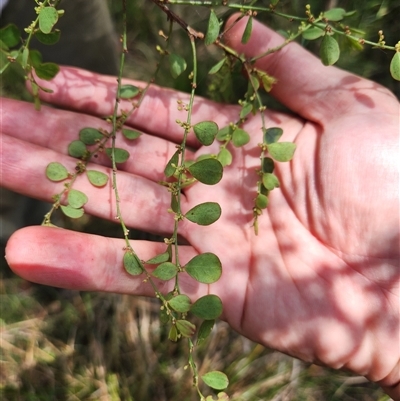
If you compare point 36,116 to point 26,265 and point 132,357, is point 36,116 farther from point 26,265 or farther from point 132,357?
point 132,357

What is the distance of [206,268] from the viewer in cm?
96

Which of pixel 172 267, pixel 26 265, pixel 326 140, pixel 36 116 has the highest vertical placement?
pixel 326 140

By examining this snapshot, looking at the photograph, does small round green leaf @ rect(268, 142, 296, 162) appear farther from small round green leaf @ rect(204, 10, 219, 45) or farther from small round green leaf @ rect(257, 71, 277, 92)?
small round green leaf @ rect(204, 10, 219, 45)

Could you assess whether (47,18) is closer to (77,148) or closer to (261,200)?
(77,148)

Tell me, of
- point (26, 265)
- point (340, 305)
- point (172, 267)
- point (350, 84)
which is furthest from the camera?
point (350, 84)

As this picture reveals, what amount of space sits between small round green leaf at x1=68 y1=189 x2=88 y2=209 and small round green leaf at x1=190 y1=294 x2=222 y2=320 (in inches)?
17.1

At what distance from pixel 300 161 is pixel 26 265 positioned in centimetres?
79

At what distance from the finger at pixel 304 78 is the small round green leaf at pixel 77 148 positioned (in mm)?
509

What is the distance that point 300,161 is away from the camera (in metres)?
1.32

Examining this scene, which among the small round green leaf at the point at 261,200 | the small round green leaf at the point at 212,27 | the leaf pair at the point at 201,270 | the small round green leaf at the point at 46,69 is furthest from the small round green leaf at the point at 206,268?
the small round green leaf at the point at 46,69

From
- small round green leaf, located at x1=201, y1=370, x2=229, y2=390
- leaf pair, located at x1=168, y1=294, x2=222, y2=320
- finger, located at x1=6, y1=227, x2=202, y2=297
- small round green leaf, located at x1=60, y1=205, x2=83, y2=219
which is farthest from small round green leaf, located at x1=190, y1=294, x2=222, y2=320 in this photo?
small round green leaf, located at x1=60, y1=205, x2=83, y2=219

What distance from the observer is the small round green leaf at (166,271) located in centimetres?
96

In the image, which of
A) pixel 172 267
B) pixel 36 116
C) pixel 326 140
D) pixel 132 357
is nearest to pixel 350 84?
pixel 326 140

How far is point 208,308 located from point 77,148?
0.62m
